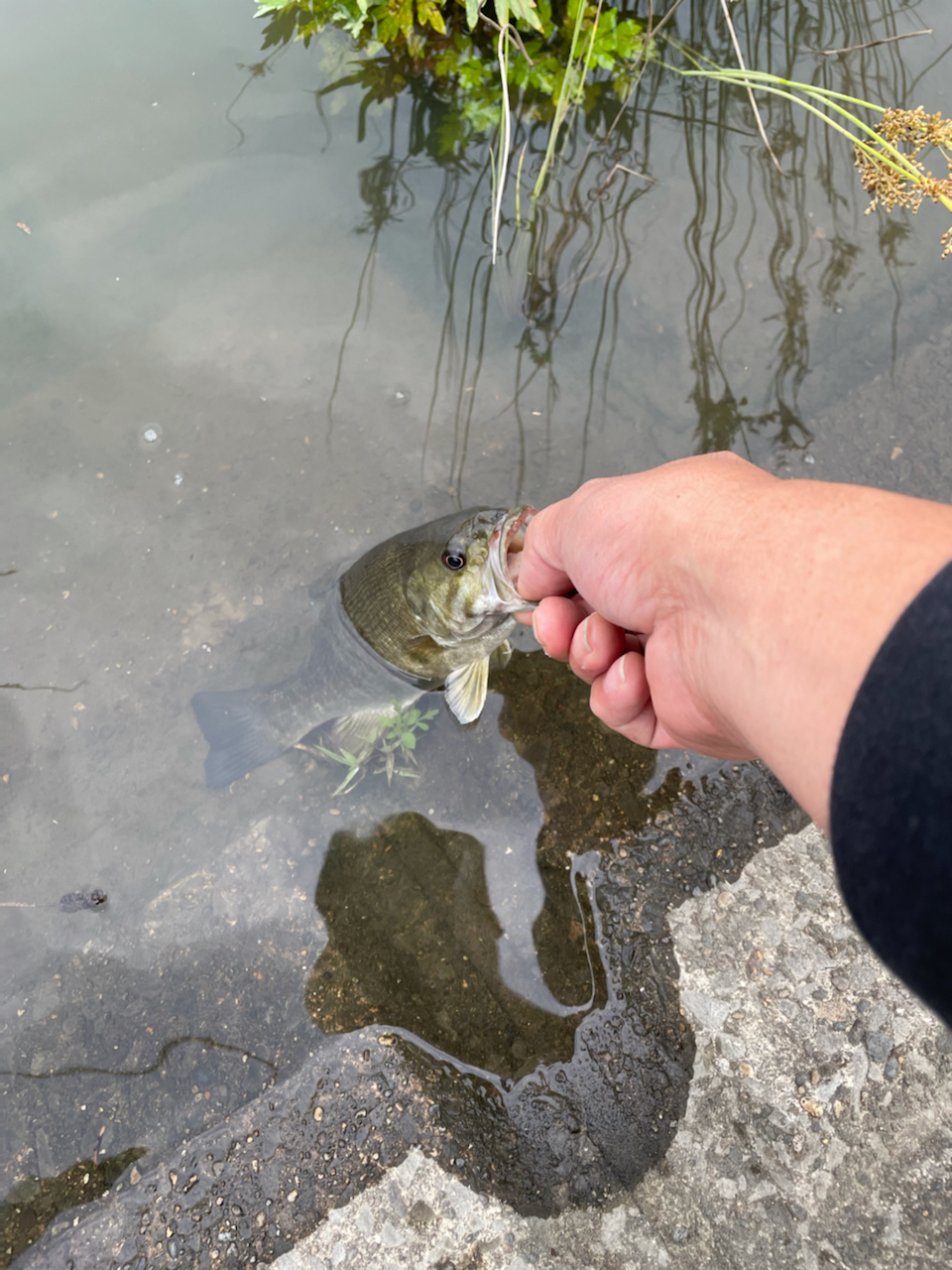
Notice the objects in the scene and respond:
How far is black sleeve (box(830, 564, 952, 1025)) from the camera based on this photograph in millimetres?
753

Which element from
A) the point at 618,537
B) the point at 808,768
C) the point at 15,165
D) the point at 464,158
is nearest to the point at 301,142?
the point at 464,158

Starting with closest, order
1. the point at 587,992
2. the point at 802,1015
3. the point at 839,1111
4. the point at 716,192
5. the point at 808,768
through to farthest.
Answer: the point at 808,768
the point at 839,1111
the point at 802,1015
the point at 587,992
the point at 716,192

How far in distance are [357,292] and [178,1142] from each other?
3641mm

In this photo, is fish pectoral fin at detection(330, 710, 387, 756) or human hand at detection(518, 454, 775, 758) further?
fish pectoral fin at detection(330, 710, 387, 756)

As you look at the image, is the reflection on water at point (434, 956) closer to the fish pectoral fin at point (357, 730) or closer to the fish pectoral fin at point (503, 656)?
the fish pectoral fin at point (357, 730)

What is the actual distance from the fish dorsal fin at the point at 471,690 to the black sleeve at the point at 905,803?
6.32 feet

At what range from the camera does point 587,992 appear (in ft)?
7.66

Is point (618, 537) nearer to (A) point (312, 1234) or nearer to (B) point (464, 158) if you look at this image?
(A) point (312, 1234)

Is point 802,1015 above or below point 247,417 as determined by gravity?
below

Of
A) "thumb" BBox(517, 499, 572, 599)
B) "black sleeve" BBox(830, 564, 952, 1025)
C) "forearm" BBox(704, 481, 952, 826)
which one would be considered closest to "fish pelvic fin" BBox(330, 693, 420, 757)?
"thumb" BBox(517, 499, 572, 599)

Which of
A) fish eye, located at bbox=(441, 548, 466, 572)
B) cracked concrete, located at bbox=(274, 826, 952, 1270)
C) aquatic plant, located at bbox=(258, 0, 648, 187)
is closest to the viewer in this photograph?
cracked concrete, located at bbox=(274, 826, 952, 1270)

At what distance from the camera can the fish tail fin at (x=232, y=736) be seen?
2.83m

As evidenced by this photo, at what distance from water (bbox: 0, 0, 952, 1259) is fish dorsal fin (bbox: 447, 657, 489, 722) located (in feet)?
0.53

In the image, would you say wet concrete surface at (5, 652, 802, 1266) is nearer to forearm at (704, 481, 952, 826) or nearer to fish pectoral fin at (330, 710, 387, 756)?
fish pectoral fin at (330, 710, 387, 756)
